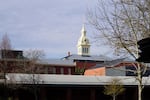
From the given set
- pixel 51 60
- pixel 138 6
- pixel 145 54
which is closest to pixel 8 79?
pixel 138 6

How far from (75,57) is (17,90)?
215ft

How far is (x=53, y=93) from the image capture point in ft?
203

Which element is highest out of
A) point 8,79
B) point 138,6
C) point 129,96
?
point 138,6

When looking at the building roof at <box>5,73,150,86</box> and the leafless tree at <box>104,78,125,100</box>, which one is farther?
the building roof at <box>5,73,150,86</box>

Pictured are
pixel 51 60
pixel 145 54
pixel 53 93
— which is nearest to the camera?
pixel 145 54

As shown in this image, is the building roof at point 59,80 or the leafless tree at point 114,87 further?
the building roof at point 59,80

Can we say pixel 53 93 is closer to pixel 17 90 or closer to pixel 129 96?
pixel 17 90

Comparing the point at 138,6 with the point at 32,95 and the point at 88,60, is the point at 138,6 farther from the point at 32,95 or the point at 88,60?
the point at 88,60

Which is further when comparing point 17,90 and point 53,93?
point 53,93

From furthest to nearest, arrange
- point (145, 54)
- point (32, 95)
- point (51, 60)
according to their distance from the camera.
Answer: point (51, 60)
point (32, 95)
point (145, 54)

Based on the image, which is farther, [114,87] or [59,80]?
[59,80]

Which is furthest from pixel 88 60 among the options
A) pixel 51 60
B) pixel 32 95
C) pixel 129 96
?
pixel 32 95

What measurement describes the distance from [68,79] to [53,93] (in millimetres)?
3263

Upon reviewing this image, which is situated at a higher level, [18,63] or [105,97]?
[18,63]
